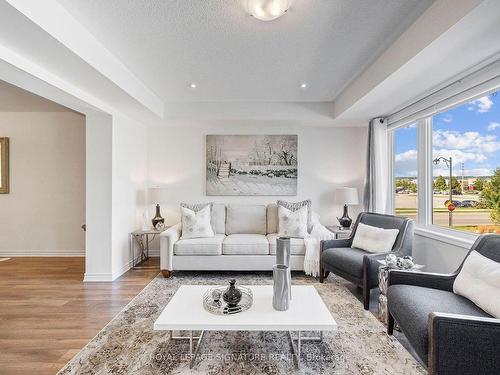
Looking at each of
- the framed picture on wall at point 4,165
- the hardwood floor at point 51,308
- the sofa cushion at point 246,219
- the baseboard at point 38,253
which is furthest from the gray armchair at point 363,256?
the framed picture on wall at point 4,165

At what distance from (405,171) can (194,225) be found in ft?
10.3

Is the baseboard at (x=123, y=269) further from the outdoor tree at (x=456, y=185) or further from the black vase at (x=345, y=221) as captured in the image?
the outdoor tree at (x=456, y=185)

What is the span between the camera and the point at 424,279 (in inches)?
86.6

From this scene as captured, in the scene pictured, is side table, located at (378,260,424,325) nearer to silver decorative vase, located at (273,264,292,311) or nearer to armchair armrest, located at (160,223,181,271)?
silver decorative vase, located at (273,264,292,311)

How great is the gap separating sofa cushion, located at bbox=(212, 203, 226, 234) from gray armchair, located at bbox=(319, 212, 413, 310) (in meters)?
1.61

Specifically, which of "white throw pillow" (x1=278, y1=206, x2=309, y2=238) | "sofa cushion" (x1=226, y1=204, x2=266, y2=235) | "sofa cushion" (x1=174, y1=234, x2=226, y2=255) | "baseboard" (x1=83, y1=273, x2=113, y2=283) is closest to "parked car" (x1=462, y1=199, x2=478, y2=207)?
"white throw pillow" (x1=278, y1=206, x2=309, y2=238)

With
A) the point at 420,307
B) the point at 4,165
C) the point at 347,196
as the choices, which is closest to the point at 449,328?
the point at 420,307

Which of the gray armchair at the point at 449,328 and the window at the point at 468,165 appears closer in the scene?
the gray armchair at the point at 449,328

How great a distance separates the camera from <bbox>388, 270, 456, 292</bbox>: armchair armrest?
2.16 meters

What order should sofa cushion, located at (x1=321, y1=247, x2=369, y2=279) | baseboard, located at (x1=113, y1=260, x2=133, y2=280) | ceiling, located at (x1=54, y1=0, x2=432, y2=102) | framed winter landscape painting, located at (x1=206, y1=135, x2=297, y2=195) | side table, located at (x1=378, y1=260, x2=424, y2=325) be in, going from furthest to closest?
framed winter landscape painting, located at (x1=206, y1=135, x2=297, y2=195)
baseboard, located at (x1=113, y1=260, x2=133, y2=280)
sofa cushion, located at (x1=321, y1=247, x2=369, y2=279)
side table, located at (x1=378, y1=260, x2=424, y2=325)
ceiling, located at (x1=54, y1=0, x2=432, y2=102)

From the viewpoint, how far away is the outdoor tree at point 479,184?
2662 millimetres

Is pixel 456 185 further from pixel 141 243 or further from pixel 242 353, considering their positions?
pixel 141 243

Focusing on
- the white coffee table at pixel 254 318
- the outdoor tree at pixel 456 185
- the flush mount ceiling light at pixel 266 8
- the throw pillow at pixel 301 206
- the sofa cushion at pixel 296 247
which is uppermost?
the flush mount ceiling light at pixel 266 8

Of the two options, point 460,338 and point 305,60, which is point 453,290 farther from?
point 305,60
